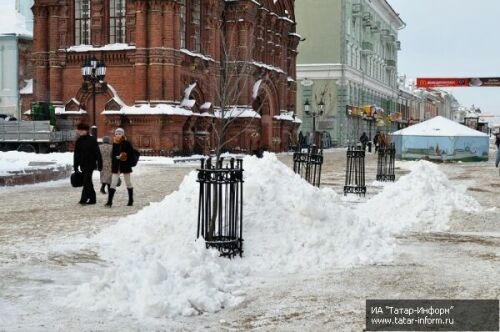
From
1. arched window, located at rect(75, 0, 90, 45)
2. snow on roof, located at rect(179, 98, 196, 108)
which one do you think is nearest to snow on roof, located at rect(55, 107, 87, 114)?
arched window, located at rect(75, 0, 90, 45)

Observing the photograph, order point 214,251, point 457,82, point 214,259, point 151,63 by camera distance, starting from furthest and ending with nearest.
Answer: point 457,82 → point 151,63 → point 214,251 → point 214,259

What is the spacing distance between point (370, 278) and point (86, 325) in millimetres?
3346

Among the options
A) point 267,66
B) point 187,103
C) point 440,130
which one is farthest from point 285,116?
point 440,130

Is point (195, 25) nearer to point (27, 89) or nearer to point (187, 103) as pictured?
point (187, 103)

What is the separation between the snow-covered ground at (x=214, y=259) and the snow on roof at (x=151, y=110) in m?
22.9

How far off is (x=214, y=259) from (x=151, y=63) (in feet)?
98.6

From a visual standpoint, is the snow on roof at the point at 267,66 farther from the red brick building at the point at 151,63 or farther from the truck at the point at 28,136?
the truck at the point at 28,136

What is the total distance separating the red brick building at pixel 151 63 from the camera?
36375mm

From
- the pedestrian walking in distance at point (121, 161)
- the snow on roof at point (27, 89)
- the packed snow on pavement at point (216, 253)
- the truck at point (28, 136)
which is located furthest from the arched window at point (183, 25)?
the packed snow on pavement at point (216, 253)

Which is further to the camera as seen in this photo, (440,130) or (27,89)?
(27,89)

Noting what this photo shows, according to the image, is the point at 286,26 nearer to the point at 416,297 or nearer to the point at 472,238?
the point at 472,238

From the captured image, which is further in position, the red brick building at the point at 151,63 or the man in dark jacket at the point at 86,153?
the red brick building at the point at 151,63

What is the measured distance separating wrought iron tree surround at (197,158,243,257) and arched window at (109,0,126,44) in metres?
31.0

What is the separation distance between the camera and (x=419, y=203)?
493 inches
